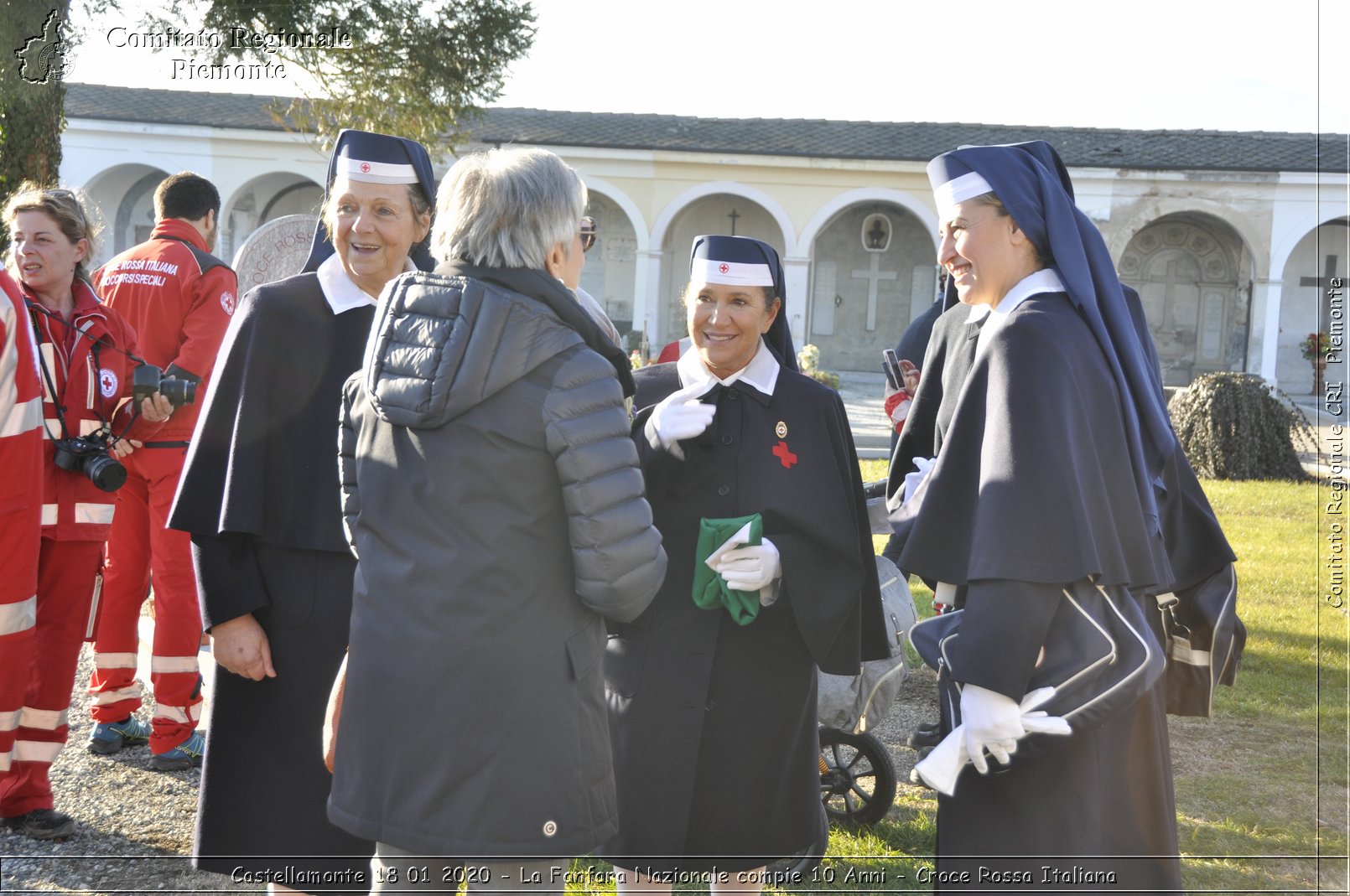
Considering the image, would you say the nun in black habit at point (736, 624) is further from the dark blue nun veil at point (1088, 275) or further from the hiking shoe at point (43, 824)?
the hiking shoe at point (43, 824)

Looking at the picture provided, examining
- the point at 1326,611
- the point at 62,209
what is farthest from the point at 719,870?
the point at 1326,611

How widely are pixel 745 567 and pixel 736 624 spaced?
10.9 inches

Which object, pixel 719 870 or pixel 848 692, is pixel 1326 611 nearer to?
pixel 848 692

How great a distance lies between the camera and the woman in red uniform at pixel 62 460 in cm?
392

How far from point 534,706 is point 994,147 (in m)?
1.59

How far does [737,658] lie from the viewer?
10.1ft

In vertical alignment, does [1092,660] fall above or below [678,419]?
below

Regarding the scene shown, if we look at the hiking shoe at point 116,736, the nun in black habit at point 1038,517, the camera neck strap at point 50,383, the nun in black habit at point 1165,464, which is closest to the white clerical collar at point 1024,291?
the nun in black habit at point 1038,517

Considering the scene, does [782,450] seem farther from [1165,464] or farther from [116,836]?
[116,836]

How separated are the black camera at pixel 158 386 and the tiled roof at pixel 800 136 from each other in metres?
23.3

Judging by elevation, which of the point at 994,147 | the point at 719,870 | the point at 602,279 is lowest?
the point at 719,870

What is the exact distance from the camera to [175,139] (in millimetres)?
28406

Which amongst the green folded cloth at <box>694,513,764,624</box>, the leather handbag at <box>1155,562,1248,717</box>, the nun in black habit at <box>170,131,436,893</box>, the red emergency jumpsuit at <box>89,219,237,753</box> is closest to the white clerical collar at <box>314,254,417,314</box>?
the nun in black habit at <box>170,131,436,893</box>

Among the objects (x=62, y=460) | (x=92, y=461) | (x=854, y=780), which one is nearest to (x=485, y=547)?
(x=92, y=461)
